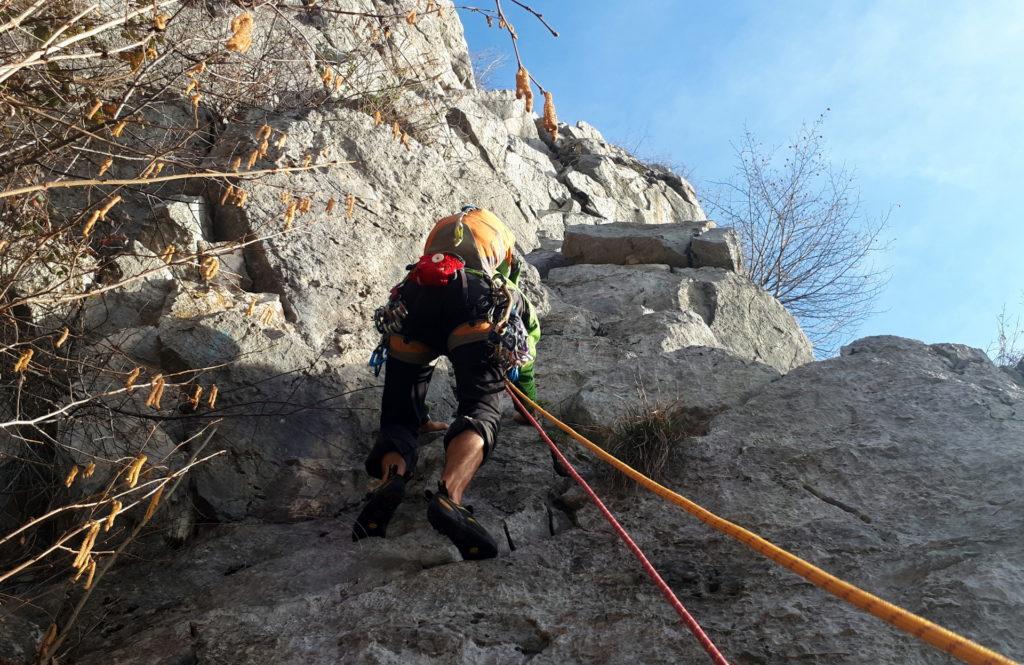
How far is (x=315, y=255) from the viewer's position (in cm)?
509

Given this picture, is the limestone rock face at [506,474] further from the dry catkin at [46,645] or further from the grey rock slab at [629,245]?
the grey rock slab at [629,245]

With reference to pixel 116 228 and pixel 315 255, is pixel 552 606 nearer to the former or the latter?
pixel 315 255

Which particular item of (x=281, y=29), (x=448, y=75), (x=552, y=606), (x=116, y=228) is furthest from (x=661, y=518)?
(x=448, y=75)

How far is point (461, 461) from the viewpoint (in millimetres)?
3340

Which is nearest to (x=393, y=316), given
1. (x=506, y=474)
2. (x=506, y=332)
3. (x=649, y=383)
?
(x=506, y=332)

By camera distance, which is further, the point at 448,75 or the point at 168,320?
the point at 448,75

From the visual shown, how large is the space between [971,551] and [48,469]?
3.69 metres

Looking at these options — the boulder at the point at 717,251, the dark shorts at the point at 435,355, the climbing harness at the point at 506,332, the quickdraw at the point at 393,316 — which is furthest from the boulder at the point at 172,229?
the boulder at the point at 717,251

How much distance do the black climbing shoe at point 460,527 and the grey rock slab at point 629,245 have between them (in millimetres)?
4747

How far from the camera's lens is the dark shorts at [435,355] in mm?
3615

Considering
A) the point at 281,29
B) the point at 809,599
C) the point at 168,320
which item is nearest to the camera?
the point at 809,599

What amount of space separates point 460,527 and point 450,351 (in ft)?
2.97

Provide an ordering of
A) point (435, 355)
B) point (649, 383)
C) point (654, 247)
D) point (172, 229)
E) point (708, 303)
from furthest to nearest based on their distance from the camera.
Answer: point (654, 247) < point (708, 303) < point (172, 229) < point (649, 383) < point (435, 355)

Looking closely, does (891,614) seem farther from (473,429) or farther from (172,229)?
(172,229)
